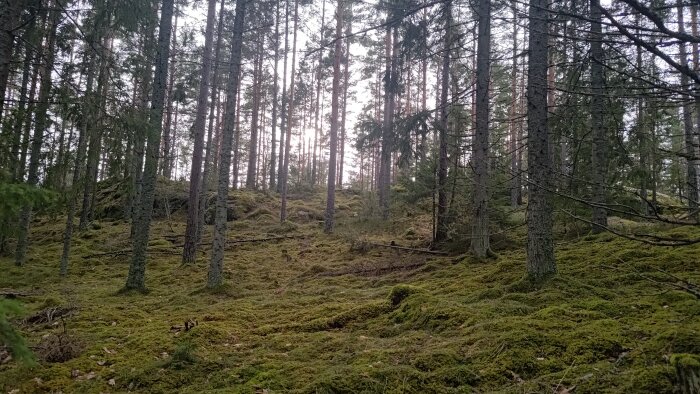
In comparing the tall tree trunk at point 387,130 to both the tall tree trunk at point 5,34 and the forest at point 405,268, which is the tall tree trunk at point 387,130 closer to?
the forest at point 405,268

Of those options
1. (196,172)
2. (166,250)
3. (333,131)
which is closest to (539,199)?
(196,172)

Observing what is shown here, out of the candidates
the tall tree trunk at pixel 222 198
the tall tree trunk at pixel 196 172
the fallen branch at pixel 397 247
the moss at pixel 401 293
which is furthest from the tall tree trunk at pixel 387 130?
the tall tree trunk at pixel 196 172

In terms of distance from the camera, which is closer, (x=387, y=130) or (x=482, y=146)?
(x=482, y=146)

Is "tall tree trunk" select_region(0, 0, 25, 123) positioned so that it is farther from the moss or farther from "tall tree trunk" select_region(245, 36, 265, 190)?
"tall tree trunk" select_region(245, 36, 265, 190)

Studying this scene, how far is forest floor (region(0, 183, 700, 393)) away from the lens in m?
3.79

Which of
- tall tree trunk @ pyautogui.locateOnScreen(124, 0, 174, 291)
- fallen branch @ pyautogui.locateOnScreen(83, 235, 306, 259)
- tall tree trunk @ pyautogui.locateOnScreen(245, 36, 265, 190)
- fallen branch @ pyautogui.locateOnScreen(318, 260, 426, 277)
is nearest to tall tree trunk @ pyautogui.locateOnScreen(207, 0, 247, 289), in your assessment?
tall tree trunk @ pyautogui.locateOnScreen(124, 0, 174, 291)

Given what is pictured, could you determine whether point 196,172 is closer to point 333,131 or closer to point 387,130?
point 387,130

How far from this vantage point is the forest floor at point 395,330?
12.4ft

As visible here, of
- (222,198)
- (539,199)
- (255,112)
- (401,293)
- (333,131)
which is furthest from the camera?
(255,112)

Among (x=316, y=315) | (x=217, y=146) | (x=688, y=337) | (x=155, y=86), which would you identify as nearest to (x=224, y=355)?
(x=316, y=315)

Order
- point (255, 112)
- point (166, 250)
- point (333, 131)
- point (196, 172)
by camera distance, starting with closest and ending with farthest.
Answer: point (196, 172)
point (166, 250)
point (333, 131)
point (255, 112)

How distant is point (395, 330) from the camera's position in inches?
215

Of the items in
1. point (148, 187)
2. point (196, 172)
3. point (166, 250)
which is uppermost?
point (196, 172)

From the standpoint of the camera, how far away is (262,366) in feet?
15.2
